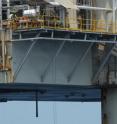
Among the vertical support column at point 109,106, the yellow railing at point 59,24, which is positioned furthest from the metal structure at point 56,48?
the vertical support column at point 109,106

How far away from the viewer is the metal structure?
47.2 meters

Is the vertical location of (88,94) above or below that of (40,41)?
below

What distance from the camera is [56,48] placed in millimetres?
48531

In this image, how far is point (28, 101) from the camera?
167 ft

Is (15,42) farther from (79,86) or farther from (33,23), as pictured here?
(79,86)

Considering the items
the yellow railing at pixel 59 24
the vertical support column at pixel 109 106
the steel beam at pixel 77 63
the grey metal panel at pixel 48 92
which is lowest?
the vertical support column at pixel 109 106

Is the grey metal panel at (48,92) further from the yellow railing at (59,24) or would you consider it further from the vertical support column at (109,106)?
the yellow railing at (59,24)

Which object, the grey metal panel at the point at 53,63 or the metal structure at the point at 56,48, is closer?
the metal structure at the point at 56,48

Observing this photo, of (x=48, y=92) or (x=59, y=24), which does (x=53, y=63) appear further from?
(x=48, y=92)

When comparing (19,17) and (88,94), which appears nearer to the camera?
(19,17)

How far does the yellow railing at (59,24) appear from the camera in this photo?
154 ft

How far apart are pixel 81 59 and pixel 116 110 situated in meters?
5.23

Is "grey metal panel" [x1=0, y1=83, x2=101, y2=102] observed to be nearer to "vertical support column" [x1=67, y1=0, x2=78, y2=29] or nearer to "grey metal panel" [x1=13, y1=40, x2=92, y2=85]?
"grey metal panel" [x1=13, y1=40, x2=92, y2=85]

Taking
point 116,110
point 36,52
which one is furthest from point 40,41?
point 116,110
